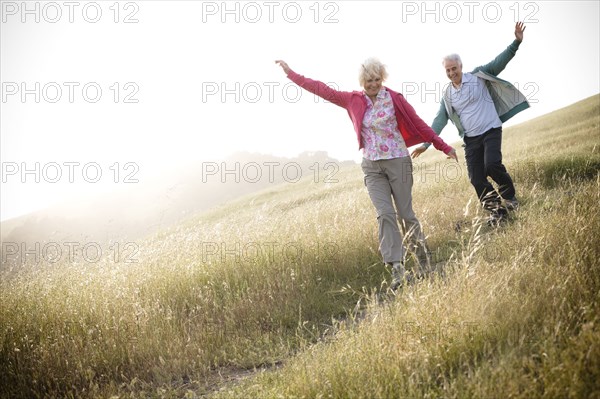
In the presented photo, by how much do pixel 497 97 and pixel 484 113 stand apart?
0.52 metres

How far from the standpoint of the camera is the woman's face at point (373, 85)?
16.1 feet

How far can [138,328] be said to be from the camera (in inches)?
157

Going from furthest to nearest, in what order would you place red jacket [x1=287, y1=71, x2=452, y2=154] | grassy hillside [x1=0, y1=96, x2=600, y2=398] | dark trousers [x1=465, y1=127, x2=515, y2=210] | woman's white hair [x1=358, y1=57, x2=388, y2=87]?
dark trousers [x1=465, y1=127, x2=515, y2=210]
red jacket [x1=287, y1=71, x2=452, y2=154]
woman's white hair [x1=358, y1=57, x2=388, y2=87]
grassy hillside [x1=0, y1=96, x2=600, y2=398]

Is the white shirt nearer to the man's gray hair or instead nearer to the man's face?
the man's face

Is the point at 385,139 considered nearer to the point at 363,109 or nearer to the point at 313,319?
the point at 363,109

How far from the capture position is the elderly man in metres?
6.14

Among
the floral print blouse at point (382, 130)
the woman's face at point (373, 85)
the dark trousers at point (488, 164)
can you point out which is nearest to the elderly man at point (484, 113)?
the dark trousers at point (488, 164)

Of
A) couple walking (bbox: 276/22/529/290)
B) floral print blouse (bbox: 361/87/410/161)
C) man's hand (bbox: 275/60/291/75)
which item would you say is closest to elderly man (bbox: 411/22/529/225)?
couple walking (bbox: 276/22/529/290)

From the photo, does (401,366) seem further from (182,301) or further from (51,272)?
(51,272)

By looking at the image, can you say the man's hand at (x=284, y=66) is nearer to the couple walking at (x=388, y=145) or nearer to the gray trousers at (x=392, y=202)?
the couple walking at (x=388, y=145)

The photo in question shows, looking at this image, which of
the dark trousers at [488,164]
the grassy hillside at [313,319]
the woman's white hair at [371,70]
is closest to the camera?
the grassy hillside at [313,319]

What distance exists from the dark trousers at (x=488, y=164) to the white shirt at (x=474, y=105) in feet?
0.45

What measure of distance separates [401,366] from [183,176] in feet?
157

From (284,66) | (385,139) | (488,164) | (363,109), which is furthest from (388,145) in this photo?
(488,164)
